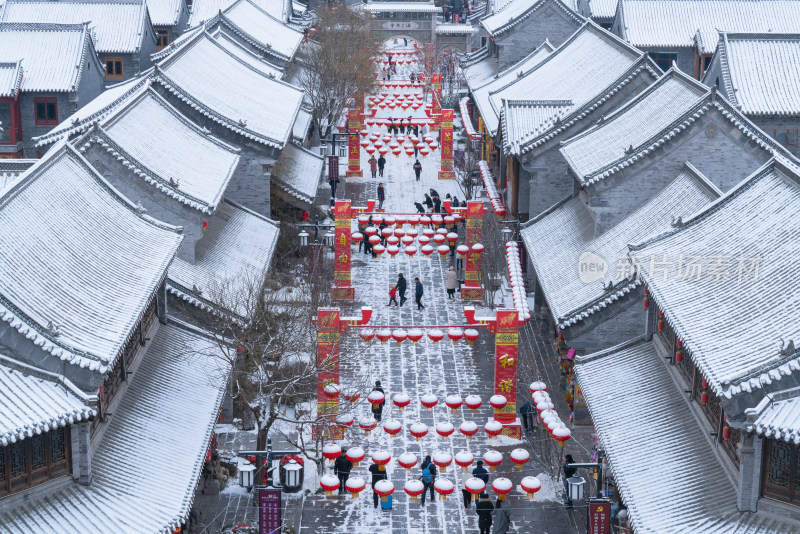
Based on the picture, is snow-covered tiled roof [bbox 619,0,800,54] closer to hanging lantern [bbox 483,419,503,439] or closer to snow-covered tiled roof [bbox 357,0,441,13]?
snow-covered tiled roof [bbox 357,0,441,13]

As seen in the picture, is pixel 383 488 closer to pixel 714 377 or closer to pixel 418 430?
pixel 418 430

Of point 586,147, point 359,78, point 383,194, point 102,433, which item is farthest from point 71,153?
point 359,78

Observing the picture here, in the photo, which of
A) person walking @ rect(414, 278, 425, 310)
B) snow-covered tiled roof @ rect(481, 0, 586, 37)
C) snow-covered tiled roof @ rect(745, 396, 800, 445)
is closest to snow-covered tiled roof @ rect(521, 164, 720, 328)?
person walking @ rect(414, 278, 425, 310)

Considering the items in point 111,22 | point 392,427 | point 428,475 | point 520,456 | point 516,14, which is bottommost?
point 428,475

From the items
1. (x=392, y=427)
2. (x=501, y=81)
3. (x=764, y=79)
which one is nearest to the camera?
(x=392, y=427)

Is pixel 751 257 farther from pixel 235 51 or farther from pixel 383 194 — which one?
pixel 235 51

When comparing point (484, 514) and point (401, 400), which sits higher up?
point (401, 400)

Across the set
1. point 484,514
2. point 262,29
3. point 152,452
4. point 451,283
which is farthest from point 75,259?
point 262,29
